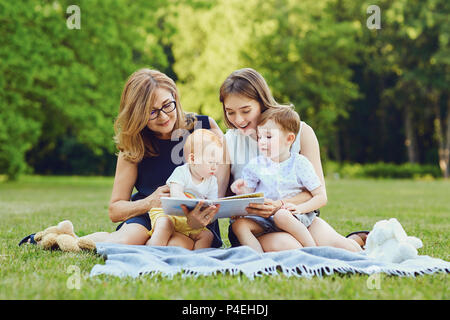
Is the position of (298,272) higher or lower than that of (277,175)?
lower

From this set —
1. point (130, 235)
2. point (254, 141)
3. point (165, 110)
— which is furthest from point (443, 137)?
point (130, 235)

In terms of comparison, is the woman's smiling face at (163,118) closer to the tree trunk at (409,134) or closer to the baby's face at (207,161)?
the baby's face at (207,161)

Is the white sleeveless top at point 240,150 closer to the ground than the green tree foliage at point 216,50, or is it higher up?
closer to the ground

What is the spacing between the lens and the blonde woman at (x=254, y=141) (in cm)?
384

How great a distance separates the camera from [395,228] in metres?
3.54

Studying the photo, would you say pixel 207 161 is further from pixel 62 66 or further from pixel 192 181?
pixel 62 66

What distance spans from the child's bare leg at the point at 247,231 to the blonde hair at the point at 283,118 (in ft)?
2.53

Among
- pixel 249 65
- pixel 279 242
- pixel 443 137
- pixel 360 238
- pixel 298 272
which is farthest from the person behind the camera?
pixel 443 137

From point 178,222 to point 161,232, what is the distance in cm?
15

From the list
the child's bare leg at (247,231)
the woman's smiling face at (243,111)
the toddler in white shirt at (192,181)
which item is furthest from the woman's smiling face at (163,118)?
the child's bare leg at (247,231)

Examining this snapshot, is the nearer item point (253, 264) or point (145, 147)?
point (253, 264)

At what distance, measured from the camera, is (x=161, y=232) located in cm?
393

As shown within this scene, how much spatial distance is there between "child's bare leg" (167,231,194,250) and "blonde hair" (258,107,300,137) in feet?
3.54
